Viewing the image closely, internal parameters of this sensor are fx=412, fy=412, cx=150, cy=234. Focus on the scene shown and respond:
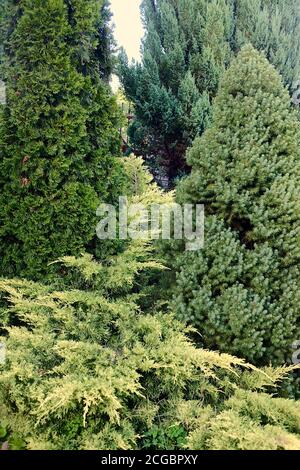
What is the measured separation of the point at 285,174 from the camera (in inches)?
132

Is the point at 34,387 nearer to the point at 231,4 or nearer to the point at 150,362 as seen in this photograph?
the point at 150,362

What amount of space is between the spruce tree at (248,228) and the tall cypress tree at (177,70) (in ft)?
10.4

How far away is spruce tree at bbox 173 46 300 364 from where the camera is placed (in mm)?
3158

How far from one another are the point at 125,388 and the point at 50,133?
2273 millimetres

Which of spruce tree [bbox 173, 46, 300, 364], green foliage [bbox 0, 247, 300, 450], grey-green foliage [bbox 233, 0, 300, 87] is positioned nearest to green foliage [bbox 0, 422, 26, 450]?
green foliage [bbox 0, 247, 300, 450]

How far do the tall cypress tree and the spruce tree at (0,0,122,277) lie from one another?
300 cm

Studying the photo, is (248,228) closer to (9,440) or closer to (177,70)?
(9,440)

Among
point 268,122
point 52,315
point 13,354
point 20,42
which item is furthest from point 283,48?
point 13,354

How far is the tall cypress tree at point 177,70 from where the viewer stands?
6.78m

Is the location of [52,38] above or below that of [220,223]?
above

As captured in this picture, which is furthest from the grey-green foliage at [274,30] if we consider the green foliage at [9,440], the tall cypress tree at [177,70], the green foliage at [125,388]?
the green foliage at [9,440]
